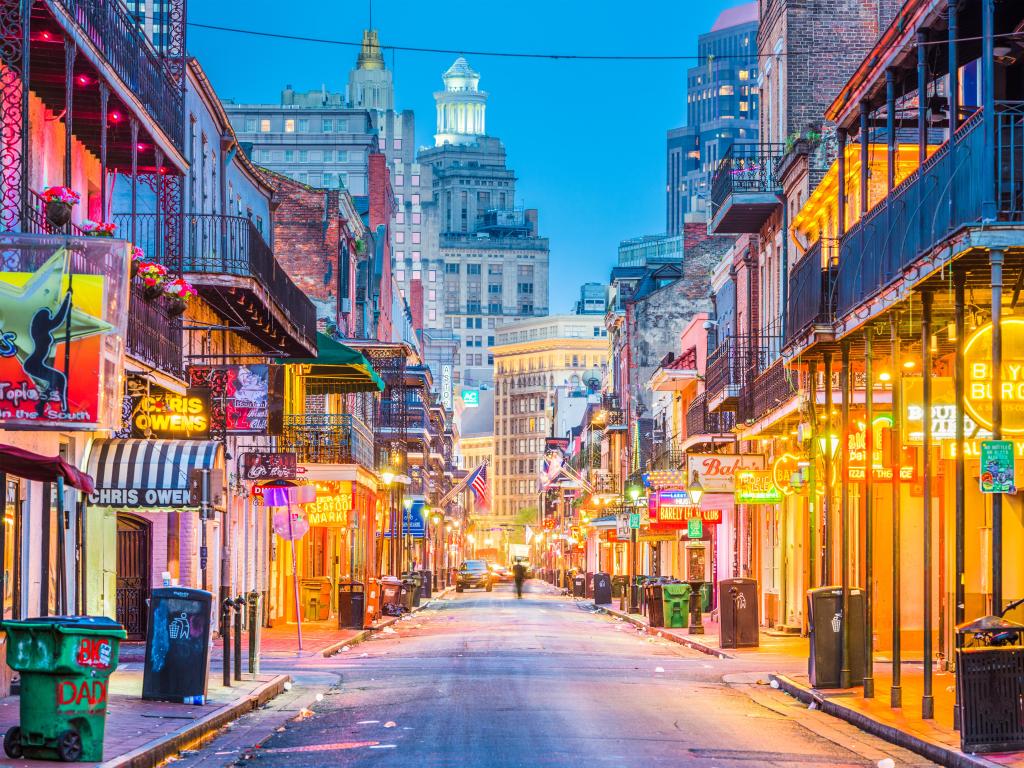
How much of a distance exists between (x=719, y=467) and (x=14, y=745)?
2845 cm

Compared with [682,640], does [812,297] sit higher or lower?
higher

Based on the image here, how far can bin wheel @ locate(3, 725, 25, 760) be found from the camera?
13.3 metres

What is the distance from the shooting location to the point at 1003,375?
16047 millimetres

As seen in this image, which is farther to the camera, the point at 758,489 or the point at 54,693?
the point at 758,489

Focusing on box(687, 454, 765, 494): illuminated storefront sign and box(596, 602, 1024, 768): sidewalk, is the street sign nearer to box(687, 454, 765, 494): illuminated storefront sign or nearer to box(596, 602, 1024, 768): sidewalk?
box(596, 602, 1024, 768): sidewalk

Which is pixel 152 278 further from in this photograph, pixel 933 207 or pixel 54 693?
pixel 933 207

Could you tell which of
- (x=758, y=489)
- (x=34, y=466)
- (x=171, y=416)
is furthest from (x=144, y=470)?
(x=758, y=489)

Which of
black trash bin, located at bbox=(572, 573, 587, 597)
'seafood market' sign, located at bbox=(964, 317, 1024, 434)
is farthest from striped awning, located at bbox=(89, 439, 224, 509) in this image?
black trash bin, located at bbox=(572, 573, 587, 597)

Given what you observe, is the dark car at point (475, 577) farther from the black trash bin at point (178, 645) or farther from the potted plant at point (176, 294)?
the black trash bin at point (178, 645)

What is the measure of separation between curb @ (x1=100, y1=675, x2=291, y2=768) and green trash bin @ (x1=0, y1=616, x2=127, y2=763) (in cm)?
30

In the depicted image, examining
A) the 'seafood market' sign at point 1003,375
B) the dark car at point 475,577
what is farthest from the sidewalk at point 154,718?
the dark car at point 475,577

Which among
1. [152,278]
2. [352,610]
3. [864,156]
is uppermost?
[864,156]

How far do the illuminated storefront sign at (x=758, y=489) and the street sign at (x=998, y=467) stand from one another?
19.4 m

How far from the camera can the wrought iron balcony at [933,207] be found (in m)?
14.7
